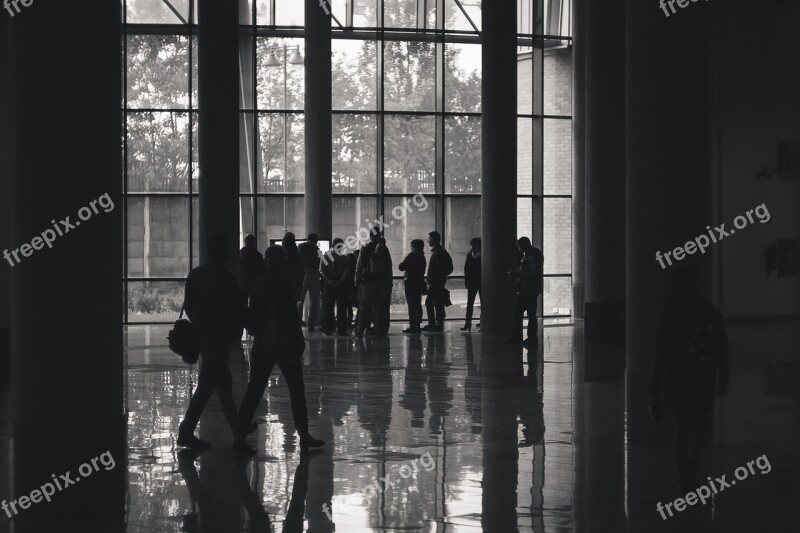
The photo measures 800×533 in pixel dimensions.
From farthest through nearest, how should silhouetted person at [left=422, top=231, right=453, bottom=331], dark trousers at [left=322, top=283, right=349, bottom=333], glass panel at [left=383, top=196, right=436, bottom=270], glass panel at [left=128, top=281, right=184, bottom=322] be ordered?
glass panel at [left=383, top=196, right=436, bottom=270] < glass panel at [left=128, top=281, right=184, bottom=322] < silhouetted person at [left=422, top=231, right=453, bottom=331] < dark trousers at [left=322, top=283, right=349, bottom=333]

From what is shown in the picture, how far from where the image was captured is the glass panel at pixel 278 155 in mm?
30516

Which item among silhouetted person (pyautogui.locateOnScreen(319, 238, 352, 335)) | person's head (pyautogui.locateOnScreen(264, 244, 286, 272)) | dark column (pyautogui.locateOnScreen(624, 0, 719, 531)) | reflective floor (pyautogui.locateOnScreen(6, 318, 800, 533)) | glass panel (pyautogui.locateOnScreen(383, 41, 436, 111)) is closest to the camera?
reflective floor (pyautogui.locateOnScreen(6, 318, 800, 533))

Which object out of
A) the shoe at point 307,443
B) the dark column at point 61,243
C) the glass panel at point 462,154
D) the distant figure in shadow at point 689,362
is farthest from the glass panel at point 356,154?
the dark column at point 61,243

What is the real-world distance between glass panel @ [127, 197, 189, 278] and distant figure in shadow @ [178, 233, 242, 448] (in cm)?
1972

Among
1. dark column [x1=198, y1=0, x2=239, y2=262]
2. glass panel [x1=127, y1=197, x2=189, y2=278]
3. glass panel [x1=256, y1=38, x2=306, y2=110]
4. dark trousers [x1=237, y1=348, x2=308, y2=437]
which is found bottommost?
dark trousers [x1=237, y1=348, x2=308, y2=437]

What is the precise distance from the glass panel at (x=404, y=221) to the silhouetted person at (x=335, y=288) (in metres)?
7.60

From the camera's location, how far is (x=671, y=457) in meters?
10.3

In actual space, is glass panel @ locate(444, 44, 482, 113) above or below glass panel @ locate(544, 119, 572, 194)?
above

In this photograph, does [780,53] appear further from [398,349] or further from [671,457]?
[671,457]

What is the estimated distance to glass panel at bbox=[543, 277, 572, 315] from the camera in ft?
107

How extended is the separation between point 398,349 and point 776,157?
12.1m

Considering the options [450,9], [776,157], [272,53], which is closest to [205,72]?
[272,53]

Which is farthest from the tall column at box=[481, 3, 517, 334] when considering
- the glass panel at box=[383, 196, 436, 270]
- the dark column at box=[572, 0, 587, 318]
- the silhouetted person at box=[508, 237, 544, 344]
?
the glass panel at box=[383, 196, 436, 270]

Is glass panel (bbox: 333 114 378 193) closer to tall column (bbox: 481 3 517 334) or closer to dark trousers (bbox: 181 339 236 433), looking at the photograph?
tall column (bbox: 481 3 517 334)
